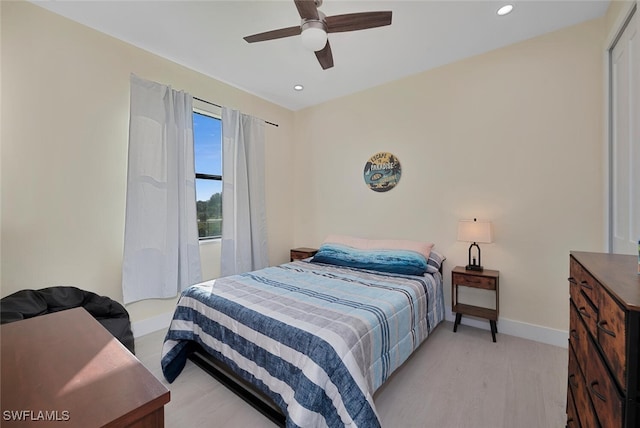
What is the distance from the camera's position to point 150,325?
112 inches

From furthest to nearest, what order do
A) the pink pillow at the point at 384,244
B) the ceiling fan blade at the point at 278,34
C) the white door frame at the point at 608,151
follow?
the pink pillow at the point at 384,244
the white door frame at the point at 608,151
the ceiling fan blade at the point at 278,34

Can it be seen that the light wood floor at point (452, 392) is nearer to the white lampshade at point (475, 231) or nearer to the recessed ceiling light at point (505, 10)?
the white lampshade at point (475, 231)

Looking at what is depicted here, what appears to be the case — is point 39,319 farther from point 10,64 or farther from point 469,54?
point 469,54

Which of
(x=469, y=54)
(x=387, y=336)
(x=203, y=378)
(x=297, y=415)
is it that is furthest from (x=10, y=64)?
(x=469, y=54)

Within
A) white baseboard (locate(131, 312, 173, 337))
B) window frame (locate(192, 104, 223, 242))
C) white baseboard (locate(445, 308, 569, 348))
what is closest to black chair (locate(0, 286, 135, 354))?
white baseboard (locate(131, 312, 173, 337))

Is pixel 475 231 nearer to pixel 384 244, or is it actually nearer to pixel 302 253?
pixel 384 244

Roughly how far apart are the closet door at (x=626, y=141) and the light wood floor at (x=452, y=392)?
1.10 meters

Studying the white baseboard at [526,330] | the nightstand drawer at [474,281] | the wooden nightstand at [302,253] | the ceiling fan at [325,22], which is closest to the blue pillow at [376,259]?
the nightstand drawer at [474,281]

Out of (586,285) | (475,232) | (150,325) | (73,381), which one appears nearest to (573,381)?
(586,285)

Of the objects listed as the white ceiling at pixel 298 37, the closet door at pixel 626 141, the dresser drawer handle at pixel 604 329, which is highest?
the white ceiling at pixel 298 37

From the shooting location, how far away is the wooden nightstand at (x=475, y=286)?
262 centimetres

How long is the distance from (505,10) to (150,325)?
173 inches

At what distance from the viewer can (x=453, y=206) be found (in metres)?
3.09

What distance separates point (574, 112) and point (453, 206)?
1306mm
